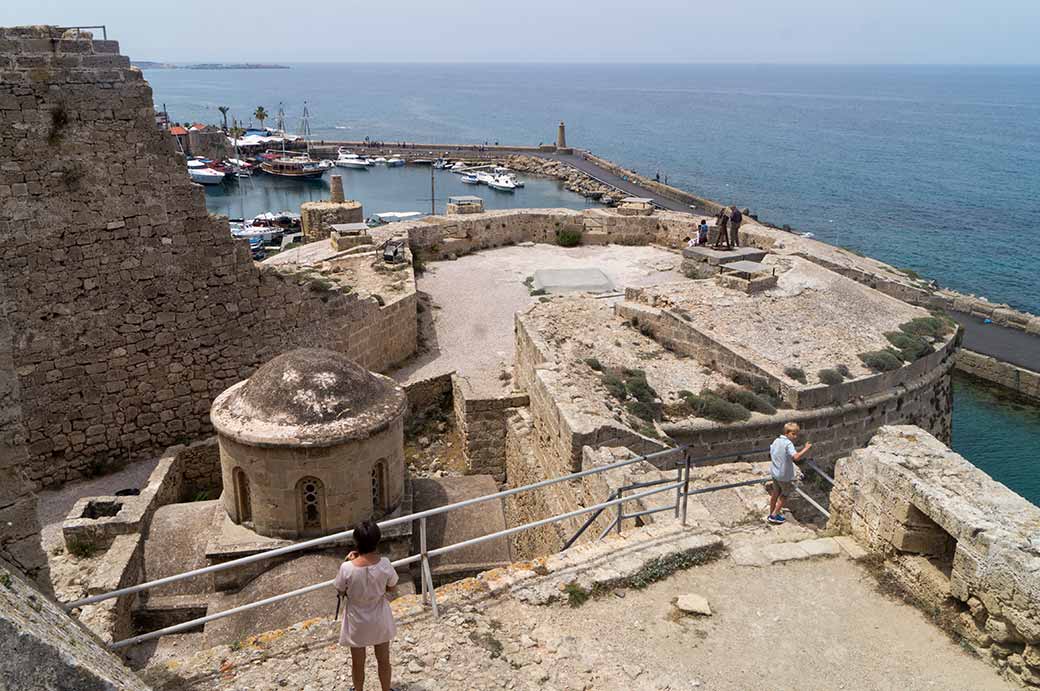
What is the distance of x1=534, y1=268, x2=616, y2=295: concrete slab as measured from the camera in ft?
60.7

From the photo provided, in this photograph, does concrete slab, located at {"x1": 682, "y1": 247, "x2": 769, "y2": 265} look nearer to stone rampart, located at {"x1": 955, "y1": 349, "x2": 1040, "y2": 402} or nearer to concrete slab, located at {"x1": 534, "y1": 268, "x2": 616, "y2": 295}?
concrete slab, located at {"x1": 534, "y1": 268, "x2": 616, "y2": 295}

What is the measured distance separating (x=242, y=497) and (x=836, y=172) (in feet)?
250

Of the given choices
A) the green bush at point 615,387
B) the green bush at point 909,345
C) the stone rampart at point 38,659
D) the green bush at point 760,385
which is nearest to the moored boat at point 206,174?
the green bush at point 615,387

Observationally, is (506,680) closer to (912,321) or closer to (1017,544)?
(1017,544)

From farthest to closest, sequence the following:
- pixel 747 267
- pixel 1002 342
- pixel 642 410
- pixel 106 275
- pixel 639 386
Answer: pixel 1002 342, pixel 747 267, pixel 639 386, pixel 642 410, pixel 106 275

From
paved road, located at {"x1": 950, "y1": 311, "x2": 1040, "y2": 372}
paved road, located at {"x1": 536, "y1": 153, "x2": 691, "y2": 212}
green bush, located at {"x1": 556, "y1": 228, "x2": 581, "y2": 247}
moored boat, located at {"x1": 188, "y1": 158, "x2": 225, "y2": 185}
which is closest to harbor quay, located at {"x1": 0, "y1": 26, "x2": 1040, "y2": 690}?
green bush, located at {"x1": 556, "y1": 228, "x2": 581, "y2": 247}

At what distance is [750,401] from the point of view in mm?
12852

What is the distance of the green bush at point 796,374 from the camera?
13.3m

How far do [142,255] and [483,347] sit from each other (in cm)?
729

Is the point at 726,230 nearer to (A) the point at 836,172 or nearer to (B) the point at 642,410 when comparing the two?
(B) the point at 642,410

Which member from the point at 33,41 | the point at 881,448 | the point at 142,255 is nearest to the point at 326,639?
the point at 881,448

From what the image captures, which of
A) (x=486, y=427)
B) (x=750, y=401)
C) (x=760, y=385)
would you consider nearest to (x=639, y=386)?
(x=750, y=401)

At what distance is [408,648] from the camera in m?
5.00

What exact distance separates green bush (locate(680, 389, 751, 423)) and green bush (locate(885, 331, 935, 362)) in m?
4.32
